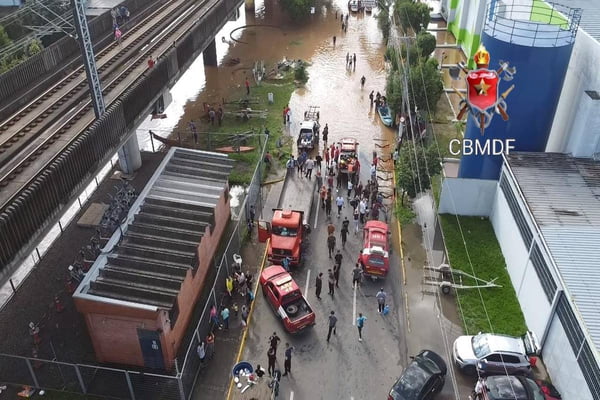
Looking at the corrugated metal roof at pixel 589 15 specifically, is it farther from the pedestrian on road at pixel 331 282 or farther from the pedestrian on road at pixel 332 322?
the pedestrian on road at pixel 332 322

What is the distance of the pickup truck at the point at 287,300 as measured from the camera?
22625 mm

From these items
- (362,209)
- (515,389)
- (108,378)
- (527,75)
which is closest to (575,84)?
(527,75)

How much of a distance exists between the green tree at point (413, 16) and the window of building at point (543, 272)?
36.0 meters

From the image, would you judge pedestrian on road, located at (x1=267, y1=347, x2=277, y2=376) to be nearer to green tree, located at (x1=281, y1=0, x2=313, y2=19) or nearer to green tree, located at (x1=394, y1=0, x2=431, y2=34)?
green tree, located at (x1=394, y1=0, x2=431, y2=34)

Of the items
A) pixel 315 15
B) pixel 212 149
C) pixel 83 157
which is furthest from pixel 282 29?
pixel 83 157

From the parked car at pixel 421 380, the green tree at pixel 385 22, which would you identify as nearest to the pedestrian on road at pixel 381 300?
the parked car at pixel 421 380

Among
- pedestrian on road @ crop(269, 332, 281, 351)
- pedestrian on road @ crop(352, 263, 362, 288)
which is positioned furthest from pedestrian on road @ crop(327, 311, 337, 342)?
pedestrian on road @ crop(352, 263, 362, 288)

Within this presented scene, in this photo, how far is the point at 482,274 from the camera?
25.7m

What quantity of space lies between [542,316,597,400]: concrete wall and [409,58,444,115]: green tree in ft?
68.0

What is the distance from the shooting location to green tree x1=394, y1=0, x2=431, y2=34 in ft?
177

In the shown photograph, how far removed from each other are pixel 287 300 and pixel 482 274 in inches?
388

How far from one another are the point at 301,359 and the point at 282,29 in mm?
53001

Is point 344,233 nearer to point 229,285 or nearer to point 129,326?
point 229,285

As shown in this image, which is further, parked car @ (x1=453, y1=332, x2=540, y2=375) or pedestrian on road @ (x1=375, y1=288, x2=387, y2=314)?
pedestrian on road @ (x1=375, y1=288, x2=387, y2=314)
